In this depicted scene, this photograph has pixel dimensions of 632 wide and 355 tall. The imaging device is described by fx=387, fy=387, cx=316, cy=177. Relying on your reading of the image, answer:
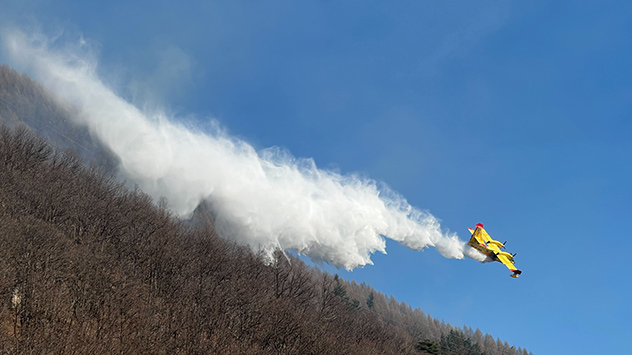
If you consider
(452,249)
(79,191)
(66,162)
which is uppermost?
(452,249)

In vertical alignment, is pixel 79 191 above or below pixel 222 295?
above

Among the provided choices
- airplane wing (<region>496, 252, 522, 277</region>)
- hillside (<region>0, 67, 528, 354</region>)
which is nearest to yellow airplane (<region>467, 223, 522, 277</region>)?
airplane wing (<region>496, 252, 522, 277</region>)

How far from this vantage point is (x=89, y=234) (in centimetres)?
4075

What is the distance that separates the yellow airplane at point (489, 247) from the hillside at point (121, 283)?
783 inches

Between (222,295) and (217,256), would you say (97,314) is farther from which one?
(217,256)

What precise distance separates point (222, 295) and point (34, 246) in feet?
55.0

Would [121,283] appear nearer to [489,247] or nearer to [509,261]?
[489,247]

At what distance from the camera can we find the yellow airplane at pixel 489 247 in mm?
49219

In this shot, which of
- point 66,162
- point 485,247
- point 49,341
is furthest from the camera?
point 66,162

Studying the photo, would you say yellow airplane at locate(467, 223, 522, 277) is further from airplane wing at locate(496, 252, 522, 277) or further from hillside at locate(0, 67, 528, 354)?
hillside at locate(0, 67, 528, 354)

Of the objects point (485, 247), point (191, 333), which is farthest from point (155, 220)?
point (485, 247)

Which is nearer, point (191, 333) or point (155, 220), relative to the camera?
point (191, 333)

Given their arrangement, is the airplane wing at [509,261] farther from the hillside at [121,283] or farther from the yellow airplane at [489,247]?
the hillside at [121,283]

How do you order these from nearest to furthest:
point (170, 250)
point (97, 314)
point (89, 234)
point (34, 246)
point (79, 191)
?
point (97, 314), point (34, 246), point (89, 234), point (170, 250), point (79, 191)
